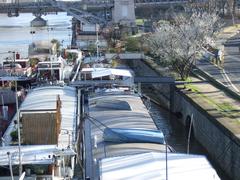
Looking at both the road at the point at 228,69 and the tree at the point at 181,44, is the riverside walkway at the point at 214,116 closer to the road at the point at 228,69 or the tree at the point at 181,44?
the road at the point at 228,69

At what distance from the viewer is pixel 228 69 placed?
156 feet

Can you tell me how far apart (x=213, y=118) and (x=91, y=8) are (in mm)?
92382

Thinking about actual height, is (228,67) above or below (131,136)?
below

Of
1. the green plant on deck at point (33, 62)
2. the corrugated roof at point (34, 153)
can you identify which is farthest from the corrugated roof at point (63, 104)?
the green plant on deck at point (33, 62)

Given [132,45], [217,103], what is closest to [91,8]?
[132,45]

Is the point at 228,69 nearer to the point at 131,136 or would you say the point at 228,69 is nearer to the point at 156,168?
the point at 131,136

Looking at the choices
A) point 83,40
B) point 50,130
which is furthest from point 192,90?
point 83,40

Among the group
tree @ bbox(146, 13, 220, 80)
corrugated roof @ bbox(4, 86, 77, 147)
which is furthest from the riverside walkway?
corrugated roof @ bbox(4, 86, 77, 147)

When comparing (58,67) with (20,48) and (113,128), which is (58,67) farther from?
(20,48)

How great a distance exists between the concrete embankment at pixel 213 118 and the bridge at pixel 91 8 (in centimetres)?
6871

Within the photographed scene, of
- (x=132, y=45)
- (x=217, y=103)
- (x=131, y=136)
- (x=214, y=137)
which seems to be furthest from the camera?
(x=132, y=45)

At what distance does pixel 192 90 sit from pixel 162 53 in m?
8.10

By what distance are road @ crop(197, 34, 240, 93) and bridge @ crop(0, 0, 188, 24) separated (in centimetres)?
5082

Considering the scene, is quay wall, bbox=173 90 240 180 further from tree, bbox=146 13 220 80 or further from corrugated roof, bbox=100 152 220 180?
corrugated roof, bbox=100 152 220 180
